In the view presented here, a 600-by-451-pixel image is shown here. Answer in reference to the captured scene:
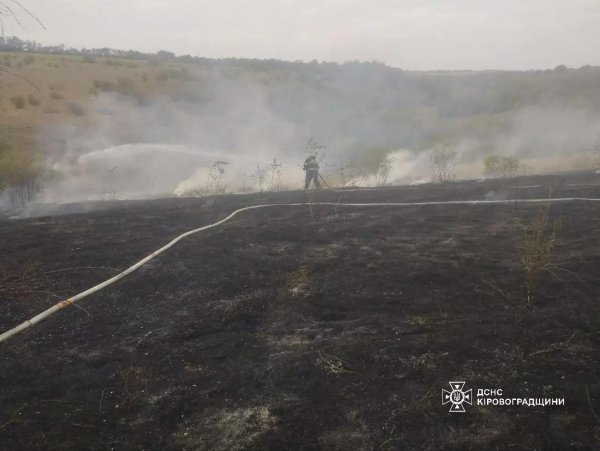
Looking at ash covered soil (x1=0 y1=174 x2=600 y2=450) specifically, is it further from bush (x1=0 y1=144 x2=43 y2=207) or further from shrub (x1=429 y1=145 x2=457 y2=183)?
shrub (x1=429 y1=145 x2=457 y2=183)

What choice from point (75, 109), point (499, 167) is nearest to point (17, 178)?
point (75, 109)

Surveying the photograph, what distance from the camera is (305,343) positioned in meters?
3.79

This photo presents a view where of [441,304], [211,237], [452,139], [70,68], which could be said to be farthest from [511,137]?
[70,68]

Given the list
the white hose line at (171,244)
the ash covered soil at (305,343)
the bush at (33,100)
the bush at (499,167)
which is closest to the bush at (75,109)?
the bush at (33,100)

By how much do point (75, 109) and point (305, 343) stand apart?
21979 millimetres

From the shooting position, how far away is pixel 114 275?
5.75 metres

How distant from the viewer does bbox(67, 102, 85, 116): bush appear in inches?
862

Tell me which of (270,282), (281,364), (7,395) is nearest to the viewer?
(7,395)

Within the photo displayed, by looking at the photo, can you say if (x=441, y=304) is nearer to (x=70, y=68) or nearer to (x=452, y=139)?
(x=452, y=139)

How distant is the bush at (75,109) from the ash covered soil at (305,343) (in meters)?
16.9

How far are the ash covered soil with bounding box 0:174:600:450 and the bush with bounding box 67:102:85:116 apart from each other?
1690cm

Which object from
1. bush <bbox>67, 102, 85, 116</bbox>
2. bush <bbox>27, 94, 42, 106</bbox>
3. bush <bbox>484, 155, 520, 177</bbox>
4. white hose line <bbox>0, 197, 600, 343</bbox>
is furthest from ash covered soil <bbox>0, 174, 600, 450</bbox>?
bush <bbox>27, 94, 42, 106</bbox>

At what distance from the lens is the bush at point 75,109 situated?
21.9m

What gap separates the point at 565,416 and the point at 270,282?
323cm
